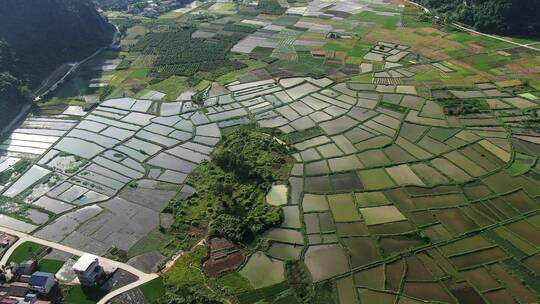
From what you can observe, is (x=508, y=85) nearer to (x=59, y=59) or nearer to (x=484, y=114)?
(x=484, y=114)

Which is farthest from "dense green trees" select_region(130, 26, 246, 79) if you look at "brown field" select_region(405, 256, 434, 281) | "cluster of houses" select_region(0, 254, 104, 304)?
"brown field" select_region(405, 256, 434, 281)

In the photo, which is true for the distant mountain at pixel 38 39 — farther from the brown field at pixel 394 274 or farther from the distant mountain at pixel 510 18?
the distant mountain at pixel 510 18

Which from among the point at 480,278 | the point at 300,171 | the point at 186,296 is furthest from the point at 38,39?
the point at 480,278

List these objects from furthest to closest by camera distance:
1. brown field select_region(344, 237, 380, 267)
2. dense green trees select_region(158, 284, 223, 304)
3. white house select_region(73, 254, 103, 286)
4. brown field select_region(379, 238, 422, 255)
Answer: brown field select_region(379, 238, 422, 255) < brown field select_region(344, 237, 380, 267) < white house select_region(73, 254, 103, 286) < dense green trees select_region(158, 284, 223, 304)

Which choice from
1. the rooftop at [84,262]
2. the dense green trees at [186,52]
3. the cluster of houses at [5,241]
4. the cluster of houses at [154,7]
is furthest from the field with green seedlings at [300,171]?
the cluster of houses at [154,7]

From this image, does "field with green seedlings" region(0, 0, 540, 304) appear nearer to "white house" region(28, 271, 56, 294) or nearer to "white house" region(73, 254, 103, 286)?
"white house" region(73, 254, 103, 286)

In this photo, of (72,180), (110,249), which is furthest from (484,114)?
(72,180)
